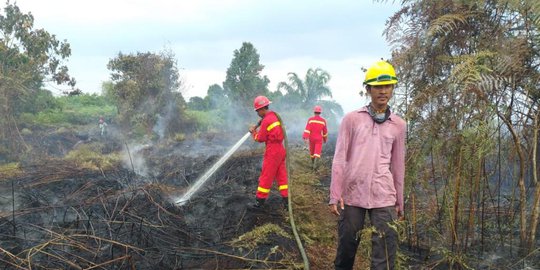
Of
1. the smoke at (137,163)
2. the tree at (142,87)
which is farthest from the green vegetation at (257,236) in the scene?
the tree at (142,87)

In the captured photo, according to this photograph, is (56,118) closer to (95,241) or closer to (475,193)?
(95,241)

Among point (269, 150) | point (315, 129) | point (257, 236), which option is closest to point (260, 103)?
point (269, 150)

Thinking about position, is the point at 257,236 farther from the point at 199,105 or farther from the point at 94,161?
the point at 199,105

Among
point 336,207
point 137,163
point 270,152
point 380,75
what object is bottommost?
point 137,163

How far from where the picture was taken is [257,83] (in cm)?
3591

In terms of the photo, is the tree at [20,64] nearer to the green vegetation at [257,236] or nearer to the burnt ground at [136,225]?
the burnt ground at [136,225]

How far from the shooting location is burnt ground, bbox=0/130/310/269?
438 cm

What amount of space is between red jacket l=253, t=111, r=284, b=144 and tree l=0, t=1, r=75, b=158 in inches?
446

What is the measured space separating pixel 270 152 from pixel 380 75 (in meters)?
3.34

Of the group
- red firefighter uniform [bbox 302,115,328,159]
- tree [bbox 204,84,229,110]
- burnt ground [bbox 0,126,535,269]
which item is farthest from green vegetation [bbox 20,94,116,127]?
red firefighter uniform [bbox 302,115,328,159]

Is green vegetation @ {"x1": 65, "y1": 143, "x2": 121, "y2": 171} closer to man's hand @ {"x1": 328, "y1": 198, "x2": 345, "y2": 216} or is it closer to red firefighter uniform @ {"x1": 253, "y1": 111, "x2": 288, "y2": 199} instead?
red firefighter uniform @ {"x1": 253, "y1": 111, "x2": 288, "y2": 199}

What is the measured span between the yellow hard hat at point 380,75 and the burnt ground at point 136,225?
1.78 m

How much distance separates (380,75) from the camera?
130 inches

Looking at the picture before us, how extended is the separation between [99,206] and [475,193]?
5161mm
